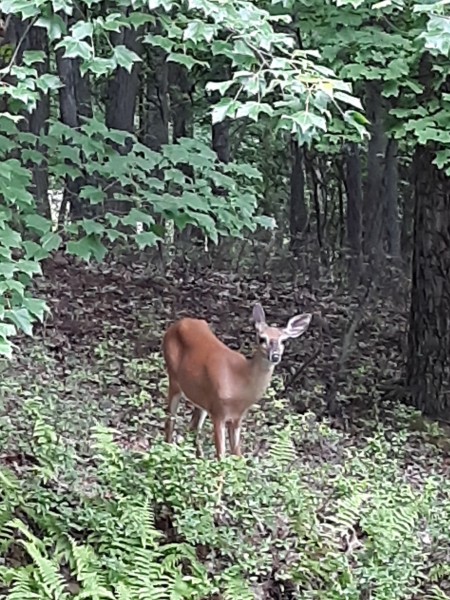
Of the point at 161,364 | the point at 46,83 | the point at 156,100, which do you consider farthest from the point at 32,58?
the point at 156,100

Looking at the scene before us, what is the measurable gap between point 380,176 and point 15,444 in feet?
34.2

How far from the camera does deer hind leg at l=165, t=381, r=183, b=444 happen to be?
20.6 feet

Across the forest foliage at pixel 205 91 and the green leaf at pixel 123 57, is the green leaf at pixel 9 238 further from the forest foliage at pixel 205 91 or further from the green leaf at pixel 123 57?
the green leaf at pixel 123 57

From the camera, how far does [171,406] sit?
634 cm

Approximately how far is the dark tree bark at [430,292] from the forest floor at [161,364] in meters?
0.29

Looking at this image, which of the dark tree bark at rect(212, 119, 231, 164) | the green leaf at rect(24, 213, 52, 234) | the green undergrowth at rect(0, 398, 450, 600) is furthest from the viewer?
the dark tree bark at rect(212, 119, 231, 164)

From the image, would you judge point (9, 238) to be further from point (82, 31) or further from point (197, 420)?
point (197, 420)

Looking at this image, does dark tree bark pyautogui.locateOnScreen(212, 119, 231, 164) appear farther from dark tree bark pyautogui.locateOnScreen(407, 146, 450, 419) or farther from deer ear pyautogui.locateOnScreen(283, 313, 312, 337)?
deer ear pyautogui.locateOnScreen(283, 313, 312, 337)

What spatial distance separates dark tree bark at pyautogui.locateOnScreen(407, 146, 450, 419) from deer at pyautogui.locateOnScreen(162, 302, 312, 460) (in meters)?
2.50

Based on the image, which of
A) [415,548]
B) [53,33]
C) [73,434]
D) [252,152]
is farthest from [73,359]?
[252,152]

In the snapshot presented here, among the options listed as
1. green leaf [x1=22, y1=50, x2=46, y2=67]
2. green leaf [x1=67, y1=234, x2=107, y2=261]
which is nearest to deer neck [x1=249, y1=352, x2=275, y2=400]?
green leaf [x1=67, y1=234, x2=107, y2=261]

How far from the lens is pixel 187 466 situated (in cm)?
512

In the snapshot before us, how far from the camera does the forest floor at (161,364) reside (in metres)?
6.74

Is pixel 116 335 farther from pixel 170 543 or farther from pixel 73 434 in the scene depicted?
pixel 170 543
